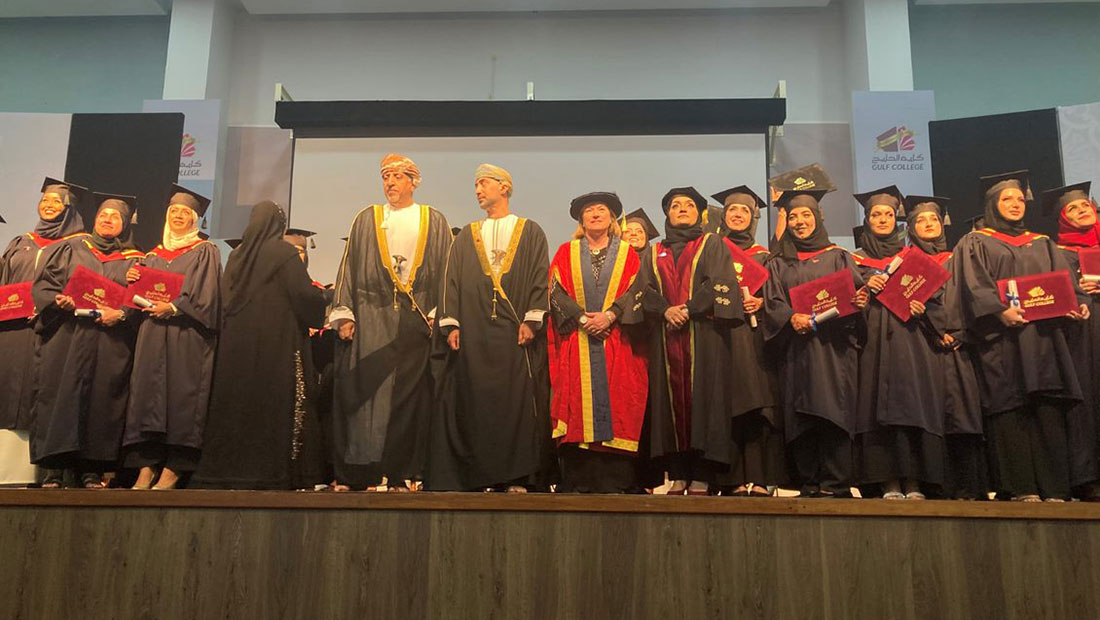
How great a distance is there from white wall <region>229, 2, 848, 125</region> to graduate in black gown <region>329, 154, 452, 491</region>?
4043mm

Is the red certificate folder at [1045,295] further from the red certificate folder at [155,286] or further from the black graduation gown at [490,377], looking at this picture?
the red certificate folder at [155,286]

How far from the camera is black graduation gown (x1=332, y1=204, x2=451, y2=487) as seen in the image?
4.53m

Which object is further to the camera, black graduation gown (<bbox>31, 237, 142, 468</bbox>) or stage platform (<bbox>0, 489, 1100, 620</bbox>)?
black graduation gown (<bbox>31, 237, 142, 468</bbox>)

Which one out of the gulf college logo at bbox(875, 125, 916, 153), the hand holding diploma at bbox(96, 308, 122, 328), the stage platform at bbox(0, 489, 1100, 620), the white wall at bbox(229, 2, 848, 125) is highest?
the white wall at bbox(229, 2, 848, 125)

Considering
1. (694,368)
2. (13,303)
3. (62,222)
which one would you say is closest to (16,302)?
(13,303)

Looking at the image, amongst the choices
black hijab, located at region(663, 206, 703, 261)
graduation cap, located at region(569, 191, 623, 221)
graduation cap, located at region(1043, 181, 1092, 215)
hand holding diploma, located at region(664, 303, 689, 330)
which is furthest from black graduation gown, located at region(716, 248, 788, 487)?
graduation cap, located at region(1043, 181, 1092, 215)

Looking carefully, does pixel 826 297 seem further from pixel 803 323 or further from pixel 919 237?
pixel 919 237

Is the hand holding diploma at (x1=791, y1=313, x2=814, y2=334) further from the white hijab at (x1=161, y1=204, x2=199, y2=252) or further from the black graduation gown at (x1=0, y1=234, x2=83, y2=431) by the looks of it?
the black graduation gown at (x1=0, y1=234, x2=83, y2=431)

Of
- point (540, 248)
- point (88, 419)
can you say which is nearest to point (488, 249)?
point (540, 248)

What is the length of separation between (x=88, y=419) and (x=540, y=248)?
8.18 ft

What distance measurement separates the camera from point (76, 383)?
15.2ft

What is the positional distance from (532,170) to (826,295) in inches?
146

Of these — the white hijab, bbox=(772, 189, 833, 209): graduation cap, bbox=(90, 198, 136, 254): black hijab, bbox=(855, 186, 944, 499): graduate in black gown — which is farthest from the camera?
bbox=(90, 198, 136, 254): black hijab

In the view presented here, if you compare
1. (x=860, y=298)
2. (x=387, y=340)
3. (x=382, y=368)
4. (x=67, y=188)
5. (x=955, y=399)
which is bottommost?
(x=955, y=399)
